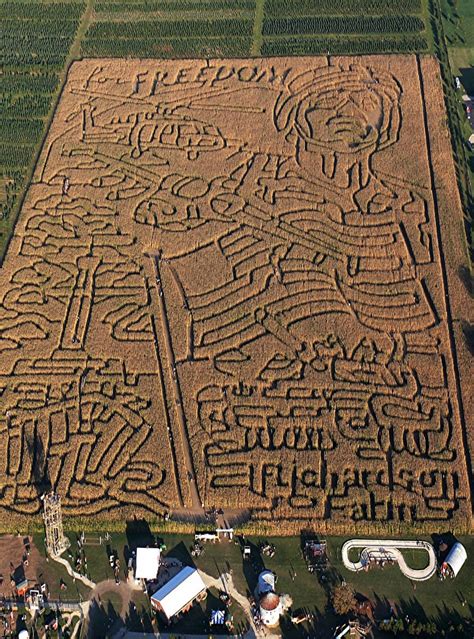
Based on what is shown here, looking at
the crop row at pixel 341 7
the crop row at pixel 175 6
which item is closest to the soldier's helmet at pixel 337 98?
the crop row at pixel 341 7

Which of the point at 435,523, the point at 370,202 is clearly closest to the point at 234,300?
the point at 370,202

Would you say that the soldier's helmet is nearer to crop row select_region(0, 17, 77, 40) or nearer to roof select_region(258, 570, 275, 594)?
crop row select_region(0, 17, 77, 40)

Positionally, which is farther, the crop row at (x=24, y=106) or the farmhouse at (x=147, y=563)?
the crop row at (x=24, y=106)

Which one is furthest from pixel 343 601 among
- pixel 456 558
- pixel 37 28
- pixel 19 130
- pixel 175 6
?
pixel 37 28

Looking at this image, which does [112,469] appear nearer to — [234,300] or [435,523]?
[234,300]

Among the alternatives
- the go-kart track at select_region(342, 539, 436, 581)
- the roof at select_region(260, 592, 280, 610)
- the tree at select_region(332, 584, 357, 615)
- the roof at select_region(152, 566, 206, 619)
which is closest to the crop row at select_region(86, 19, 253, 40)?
the go-kart track at select_region(342, 539, 436, 581)

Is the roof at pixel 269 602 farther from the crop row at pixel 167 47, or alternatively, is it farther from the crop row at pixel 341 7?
the crop row at pixel 341 7

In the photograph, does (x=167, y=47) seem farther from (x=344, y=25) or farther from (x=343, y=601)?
(x=343, y=601)
